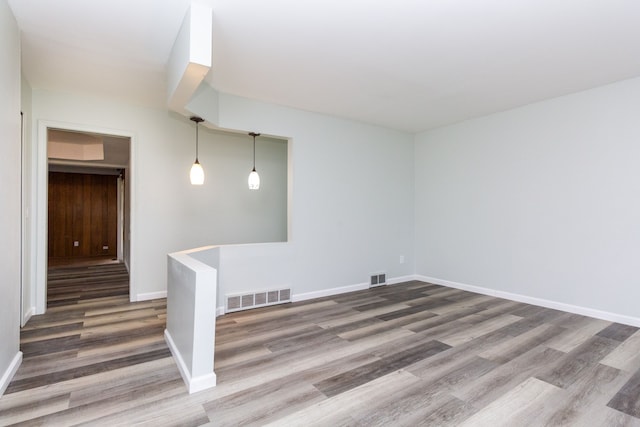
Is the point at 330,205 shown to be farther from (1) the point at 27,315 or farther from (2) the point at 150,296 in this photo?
(1) the point at 27,315

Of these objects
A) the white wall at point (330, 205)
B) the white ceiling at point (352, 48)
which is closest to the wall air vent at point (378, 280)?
the white wall at point (330, 205)

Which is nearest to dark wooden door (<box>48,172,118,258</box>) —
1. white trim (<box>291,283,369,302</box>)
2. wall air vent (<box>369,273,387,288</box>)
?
white trim (<box>291,283,369,302</box>)

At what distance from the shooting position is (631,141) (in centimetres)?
343

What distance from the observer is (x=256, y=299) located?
409 centimetres

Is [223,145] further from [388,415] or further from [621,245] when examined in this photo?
[621,245]

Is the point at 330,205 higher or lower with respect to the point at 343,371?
higher

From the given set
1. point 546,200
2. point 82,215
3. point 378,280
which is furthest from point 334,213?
point 82,215

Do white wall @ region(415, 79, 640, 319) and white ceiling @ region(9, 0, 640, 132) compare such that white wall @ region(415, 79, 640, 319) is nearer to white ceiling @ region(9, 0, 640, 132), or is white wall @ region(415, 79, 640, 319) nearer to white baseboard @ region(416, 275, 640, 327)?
white baseboard @ region(416, 275, 640, 327)

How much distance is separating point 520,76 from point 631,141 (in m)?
1.38

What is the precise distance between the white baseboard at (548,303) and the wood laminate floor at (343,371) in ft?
0.40

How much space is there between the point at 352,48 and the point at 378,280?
351 centimetres

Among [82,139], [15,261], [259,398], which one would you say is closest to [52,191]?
[82,139]

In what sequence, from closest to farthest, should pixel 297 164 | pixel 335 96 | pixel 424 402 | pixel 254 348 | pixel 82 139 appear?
A: pixel 424 402 → pixel 254 348 → pixel 335 96 → pixel 297 164 → pixel 82 139

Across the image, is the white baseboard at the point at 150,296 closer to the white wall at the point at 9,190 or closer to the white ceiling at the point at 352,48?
the white wall at the point at 9,190
